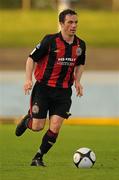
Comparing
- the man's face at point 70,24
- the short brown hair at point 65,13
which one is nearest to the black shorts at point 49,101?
the man's face at point 70,24

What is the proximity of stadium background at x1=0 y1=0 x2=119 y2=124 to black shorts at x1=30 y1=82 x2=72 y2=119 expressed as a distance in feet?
21.2

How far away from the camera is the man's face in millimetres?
10336

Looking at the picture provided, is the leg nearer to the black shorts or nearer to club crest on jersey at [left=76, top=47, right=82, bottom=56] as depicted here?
the black shorts

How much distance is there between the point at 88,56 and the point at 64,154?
20.7 m

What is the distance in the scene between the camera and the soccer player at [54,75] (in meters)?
10.5

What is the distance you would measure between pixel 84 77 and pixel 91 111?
16.2ft

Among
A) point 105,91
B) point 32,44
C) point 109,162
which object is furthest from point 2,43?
point 109,162

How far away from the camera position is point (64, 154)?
11.9 meters

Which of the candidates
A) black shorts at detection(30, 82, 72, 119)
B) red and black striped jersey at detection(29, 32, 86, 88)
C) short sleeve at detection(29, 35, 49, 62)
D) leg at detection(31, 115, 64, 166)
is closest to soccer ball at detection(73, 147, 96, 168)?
leg at detection(31, 115, 64, 166)

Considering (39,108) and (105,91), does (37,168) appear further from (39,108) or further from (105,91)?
(105,91)

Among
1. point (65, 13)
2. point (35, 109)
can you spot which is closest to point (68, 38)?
point (65, 13)

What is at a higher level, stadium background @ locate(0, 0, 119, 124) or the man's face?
the man's face

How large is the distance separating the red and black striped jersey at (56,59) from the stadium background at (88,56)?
6532 mm

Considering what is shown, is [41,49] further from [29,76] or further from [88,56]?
[88,56]
